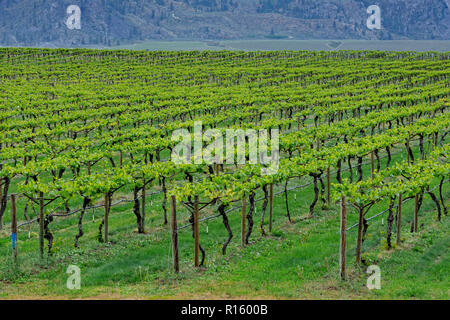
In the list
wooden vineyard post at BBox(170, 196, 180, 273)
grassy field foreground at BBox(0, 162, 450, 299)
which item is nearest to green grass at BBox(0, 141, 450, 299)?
grassy field foreground at BBox(0, 162, 450, 299)

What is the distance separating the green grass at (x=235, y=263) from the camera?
39.8 feet

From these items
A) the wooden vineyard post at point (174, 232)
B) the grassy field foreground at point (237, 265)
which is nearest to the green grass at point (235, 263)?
the grassy field foreground at point (237, 265)

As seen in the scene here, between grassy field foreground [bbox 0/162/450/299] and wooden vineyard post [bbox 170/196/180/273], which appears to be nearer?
grassy field foreground [bbox 0/162/450/299]

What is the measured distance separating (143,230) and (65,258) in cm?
285

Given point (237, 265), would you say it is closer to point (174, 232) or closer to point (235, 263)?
point (235, 263)

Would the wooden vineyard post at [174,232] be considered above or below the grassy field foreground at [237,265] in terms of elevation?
above

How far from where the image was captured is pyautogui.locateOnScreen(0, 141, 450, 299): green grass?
1212 cm

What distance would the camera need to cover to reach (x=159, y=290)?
12266 millimetres

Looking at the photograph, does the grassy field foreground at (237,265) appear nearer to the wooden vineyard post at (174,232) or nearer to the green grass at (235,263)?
the green grass at (235,263)

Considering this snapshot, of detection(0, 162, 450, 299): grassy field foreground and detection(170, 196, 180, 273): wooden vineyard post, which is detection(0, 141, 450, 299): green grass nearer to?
detection(0, 162, 450, 299): grassy field foreground

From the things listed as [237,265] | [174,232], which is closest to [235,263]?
Answer: [237,265]

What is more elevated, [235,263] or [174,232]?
[174,232]

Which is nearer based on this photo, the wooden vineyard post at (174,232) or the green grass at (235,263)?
the green grass at (235,263)

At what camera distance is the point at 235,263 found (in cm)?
1421
